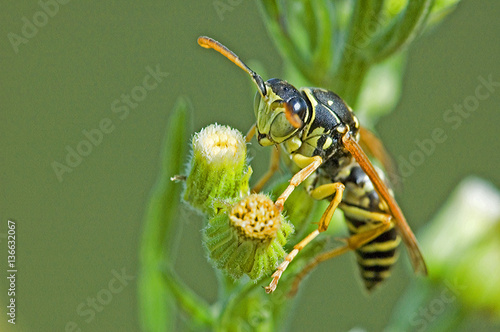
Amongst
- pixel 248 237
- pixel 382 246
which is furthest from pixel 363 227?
pixel 248 237

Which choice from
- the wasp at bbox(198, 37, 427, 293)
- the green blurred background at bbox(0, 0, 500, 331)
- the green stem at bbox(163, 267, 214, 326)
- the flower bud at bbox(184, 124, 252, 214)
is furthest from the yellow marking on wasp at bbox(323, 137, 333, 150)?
the green blurred background at bbox(0, 0, 500, 331)

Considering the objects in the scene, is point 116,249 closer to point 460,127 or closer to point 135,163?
point 135,163

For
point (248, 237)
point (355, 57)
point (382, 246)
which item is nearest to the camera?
point (248, 237)

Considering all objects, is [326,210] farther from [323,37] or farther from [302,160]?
[323,37]

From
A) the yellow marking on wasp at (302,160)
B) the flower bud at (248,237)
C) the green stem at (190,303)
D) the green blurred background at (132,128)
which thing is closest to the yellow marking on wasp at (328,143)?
the yellow marking on wasp at (302,160)

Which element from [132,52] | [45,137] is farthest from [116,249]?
[132,52]

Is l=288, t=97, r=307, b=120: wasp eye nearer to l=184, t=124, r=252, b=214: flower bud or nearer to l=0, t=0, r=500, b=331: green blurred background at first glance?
l=184, t=124, r=252, b=214: flower bud
